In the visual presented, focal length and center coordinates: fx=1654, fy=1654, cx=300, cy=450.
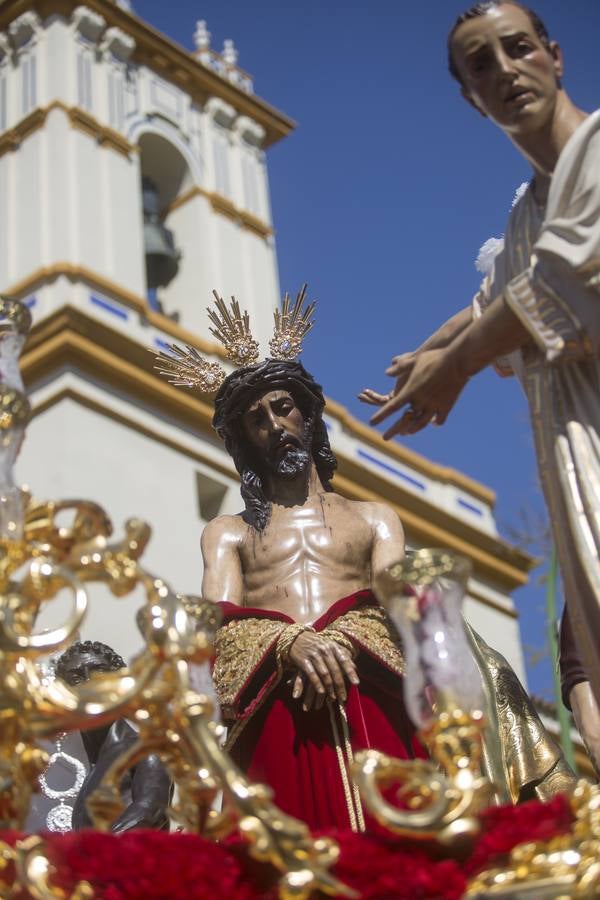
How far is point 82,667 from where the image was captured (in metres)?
6.18

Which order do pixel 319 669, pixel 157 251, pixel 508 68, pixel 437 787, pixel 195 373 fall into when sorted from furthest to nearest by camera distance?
pixel 157 251
pixel 195 373
pixel 319 669
pixel 508 68
pixel 437 787

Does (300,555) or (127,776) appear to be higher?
(300,555)

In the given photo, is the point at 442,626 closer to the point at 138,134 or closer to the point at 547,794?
the point at 547,794

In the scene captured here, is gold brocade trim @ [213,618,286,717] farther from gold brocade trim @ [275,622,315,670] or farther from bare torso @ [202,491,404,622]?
bare torso @ [202,491,404,622]

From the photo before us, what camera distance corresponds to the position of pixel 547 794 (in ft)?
17.2

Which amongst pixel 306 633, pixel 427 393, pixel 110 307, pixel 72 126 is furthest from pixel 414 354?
pixel 72 126

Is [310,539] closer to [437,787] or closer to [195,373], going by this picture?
[195,373]

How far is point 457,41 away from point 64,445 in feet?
42.2

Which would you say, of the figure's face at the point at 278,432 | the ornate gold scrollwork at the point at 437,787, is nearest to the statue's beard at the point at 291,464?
the figure's face at the point at 278,432

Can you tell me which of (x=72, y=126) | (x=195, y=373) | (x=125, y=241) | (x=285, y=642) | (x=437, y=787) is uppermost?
(x=72, y=126)

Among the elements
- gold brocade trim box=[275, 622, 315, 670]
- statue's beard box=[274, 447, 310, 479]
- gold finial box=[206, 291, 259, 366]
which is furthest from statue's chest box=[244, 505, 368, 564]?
gold finial box=[206, 291, 259, 366]

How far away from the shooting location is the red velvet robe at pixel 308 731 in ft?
16.2

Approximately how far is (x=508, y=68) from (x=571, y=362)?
0.82 metres

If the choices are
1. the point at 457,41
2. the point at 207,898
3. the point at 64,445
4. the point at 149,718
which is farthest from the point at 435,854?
the point at 64,445
